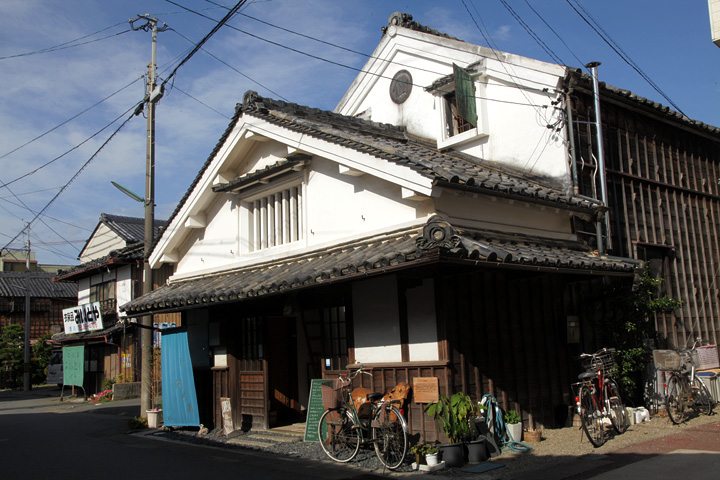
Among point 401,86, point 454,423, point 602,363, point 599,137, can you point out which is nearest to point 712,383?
point 602,363

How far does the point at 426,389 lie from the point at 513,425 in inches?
66.1

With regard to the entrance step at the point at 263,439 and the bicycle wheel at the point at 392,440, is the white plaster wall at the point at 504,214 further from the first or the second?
the entrance step at the point at 263,439

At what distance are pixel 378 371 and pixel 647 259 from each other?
26.7ft

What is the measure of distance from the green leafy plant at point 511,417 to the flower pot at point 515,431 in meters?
0.08

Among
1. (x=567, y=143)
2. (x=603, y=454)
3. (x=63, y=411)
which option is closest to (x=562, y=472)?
(x=603, y=454)

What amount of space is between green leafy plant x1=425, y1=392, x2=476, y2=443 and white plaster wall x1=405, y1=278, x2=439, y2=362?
0.81 m

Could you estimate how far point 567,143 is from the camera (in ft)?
41.1

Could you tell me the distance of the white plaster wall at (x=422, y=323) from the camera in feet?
30.6

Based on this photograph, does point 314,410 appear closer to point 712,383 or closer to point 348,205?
point 348,205

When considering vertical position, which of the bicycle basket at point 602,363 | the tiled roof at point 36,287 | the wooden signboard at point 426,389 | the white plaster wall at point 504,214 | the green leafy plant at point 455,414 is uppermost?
the tiled roof at point 36,287

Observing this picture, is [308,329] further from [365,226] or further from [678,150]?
[678,150]

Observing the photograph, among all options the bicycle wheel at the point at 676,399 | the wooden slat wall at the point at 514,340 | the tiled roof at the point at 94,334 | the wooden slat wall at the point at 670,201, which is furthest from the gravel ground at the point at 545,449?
the tiled roof at the point at 94,334

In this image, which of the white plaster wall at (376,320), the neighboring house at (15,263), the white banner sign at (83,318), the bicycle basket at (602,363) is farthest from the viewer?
the neighboring house at (15,263)

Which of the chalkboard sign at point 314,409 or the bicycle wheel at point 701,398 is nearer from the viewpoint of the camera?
the chalkboard sign at point 314,409
